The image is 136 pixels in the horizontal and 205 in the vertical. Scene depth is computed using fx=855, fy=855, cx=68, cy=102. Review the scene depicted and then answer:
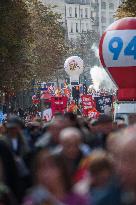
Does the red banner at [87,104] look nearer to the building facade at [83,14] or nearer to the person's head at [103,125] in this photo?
the person's head at [103,125]

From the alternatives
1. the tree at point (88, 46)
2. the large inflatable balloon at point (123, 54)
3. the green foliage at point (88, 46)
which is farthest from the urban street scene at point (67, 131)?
the tree at point (88, 46)

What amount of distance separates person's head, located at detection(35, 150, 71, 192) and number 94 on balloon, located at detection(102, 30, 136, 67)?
15.7 m

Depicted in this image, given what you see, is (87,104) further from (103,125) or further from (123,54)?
(103,125)

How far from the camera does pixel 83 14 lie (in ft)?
556

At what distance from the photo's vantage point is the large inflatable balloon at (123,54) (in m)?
21.6

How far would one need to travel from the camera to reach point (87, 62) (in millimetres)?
145500

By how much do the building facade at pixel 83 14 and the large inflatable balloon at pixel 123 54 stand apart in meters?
133

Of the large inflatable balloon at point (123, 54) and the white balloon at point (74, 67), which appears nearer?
the large inflatable balloon at point (123, 54)

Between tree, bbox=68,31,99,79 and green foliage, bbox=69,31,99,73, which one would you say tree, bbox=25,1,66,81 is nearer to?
green foliage, bbox=69,31,99,73

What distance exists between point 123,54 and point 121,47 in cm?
23

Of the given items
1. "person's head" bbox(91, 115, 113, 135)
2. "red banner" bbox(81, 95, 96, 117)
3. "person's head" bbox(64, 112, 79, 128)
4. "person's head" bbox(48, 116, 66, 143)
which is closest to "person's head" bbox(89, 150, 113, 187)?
"person's head" bbox(48, 116, 66, 143)

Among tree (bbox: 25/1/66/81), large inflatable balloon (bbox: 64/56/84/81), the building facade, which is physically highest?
the building facade

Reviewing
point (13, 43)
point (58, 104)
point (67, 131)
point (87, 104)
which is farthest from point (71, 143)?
point (13, 43)

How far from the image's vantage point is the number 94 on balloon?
21.6 metres
